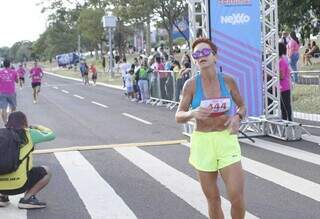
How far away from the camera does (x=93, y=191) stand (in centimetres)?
Answer: 806

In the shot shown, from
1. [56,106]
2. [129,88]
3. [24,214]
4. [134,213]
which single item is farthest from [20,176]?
[129,88]

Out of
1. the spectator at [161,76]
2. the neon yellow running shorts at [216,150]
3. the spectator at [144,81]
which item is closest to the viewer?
the neon yellow running shorts at [216,150]

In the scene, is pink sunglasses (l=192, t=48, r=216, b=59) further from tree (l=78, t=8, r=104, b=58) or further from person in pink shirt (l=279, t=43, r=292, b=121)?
tree (l=78, t=8, r=104, b=58)

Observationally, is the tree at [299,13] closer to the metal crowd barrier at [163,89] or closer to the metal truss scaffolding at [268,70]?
the metal crowd barrier at [163,89]

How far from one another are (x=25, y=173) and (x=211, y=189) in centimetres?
289

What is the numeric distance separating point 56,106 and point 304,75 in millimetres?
10538

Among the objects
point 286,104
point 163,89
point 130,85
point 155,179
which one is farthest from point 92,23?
point 155,179

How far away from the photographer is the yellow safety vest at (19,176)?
6965mm

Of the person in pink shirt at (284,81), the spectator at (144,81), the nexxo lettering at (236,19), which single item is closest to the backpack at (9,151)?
the nexxo lettering at (236,19)

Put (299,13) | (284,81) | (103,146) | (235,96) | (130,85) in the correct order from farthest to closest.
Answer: (130,85), (299,13), (284,81), (103,146), (235,96)

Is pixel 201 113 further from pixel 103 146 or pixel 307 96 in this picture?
pixel 307 96

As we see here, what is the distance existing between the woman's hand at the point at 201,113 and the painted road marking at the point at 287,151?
5.27 m

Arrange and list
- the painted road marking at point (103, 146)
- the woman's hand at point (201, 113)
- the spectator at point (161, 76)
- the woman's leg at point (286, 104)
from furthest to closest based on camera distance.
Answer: the spectator at point (161, 76) < the woman's leg at point (286, 104) < the painted road marking at point (103, 146) < the woman's hand at point (201, 113)

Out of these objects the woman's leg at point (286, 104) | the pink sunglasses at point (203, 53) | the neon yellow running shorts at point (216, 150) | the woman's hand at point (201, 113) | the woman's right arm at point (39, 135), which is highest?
the pink sunglasses at point (203, 53)
